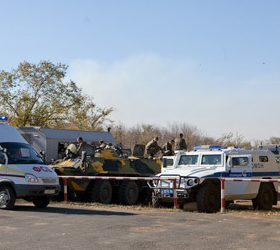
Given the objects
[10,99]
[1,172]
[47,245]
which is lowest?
[47,245]

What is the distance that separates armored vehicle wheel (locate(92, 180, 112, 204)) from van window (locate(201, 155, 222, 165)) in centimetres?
346

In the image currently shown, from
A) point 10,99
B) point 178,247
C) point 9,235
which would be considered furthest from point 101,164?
point 10,99

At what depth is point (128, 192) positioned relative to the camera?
61.9 feet

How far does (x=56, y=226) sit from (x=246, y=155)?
7.27m

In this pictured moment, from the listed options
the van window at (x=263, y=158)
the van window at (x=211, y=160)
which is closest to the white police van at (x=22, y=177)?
the van window at (x=211, y=160)

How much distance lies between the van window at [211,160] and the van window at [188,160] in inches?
12.2

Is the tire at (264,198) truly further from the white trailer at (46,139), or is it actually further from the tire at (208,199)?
the white trailer at (46,139)

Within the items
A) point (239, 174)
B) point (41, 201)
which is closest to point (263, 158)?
point (239, 174)

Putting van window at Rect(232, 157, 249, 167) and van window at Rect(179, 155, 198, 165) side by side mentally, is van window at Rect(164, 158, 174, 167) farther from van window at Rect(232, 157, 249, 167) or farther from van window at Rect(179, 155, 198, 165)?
van window at Rect(232, 157, 249, 167)

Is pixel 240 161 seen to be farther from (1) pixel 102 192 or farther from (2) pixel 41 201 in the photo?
(2) pixel 41 201

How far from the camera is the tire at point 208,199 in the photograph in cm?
1482

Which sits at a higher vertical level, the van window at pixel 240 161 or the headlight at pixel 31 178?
the van window at pixel 240 161

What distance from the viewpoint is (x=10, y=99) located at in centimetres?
3831

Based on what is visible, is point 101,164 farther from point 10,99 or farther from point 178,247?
point 10,99
